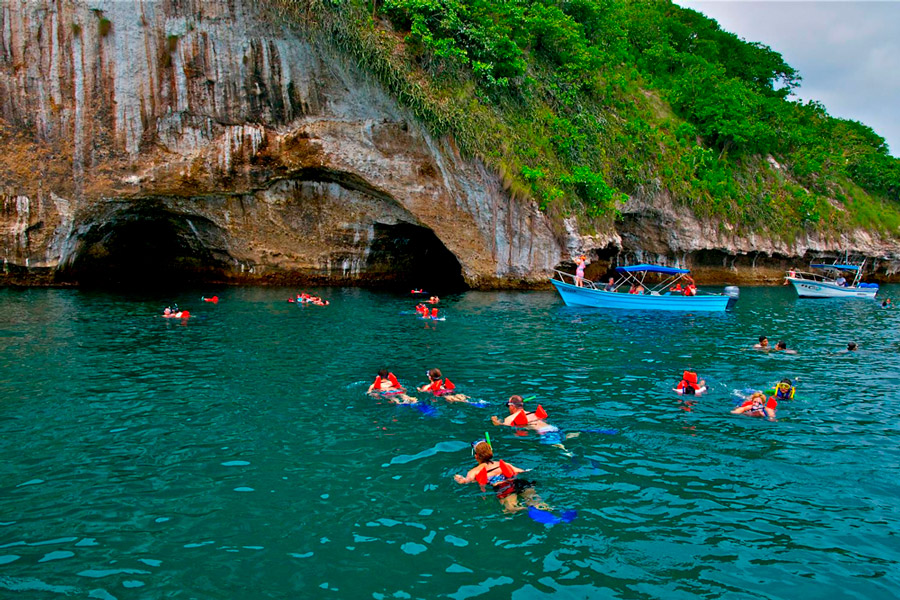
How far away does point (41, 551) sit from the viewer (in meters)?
6.53

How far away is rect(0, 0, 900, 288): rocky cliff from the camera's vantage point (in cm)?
2645

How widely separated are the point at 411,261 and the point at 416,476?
1226 inches

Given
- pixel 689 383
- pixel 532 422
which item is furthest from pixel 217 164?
pixel 689 383

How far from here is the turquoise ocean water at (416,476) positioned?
6297 mm

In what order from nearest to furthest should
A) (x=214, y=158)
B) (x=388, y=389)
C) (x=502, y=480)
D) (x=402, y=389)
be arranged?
(x=502, y=480)
(x=388, y=389)
(x=402, y=389)
(x=214, y=158)

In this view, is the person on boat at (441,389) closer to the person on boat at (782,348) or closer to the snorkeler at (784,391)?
the snorkeler at (784,391)

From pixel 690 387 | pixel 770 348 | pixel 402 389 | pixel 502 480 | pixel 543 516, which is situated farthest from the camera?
pixel 770 348

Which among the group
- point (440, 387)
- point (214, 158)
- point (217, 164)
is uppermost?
point (214, 158)

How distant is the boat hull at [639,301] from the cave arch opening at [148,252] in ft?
64.4

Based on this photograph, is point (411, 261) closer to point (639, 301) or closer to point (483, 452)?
point (639, 301)

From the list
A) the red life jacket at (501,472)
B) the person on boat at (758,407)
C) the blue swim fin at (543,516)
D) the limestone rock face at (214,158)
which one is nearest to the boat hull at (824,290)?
the limestone rock face at (214,158)

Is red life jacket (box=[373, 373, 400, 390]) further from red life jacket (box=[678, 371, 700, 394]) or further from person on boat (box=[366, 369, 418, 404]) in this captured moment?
red life jacket (box=[678, 371, 700, 394])

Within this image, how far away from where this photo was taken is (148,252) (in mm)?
36094

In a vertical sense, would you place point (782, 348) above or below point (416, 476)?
above
